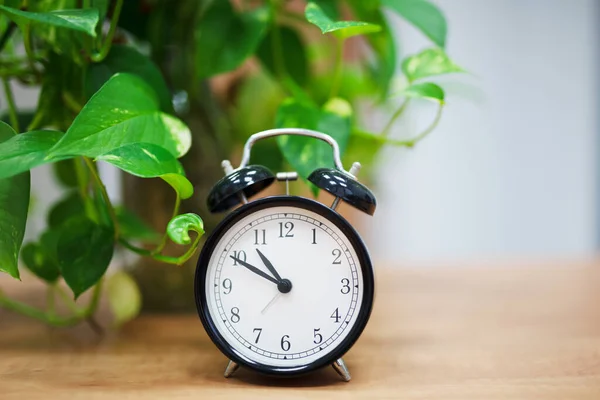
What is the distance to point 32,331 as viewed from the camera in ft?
2.68

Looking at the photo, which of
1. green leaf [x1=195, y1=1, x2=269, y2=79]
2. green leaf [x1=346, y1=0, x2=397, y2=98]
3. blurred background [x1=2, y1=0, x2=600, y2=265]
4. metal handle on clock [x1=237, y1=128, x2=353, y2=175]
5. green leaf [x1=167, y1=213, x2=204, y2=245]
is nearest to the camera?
green leaf [x1=167, y1=213, x2=204, y2=245]

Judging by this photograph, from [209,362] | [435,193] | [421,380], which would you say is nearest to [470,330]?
[421,380]

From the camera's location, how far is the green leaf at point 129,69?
667 millimetres

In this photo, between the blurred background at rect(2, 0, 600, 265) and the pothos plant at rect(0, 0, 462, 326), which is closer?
the pothos plant at rect(0, 0, 462, 326)

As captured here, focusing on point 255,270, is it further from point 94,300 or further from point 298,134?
point 94,300

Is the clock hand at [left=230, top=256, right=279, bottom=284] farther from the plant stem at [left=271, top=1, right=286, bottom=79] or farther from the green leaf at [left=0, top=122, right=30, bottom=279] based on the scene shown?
the plant stem at [left=271, top=1, right=286, bottom=79]

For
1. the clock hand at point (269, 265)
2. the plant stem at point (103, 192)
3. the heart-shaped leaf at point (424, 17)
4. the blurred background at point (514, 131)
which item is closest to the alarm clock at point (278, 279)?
the clock hand at point (269, 265)

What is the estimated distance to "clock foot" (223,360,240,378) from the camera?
2.01 feet

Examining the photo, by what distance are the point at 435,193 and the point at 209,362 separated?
167 cm

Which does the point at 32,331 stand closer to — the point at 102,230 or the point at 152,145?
the point at 102,230

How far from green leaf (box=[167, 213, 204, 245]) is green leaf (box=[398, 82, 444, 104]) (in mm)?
260

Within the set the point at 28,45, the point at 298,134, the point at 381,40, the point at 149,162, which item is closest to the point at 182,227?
the point at 149,162

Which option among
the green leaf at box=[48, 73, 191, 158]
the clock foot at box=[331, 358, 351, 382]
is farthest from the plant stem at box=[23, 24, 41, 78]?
the clock foot at box=[331, 358, 351, 382]

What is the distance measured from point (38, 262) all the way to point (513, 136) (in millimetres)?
1782
